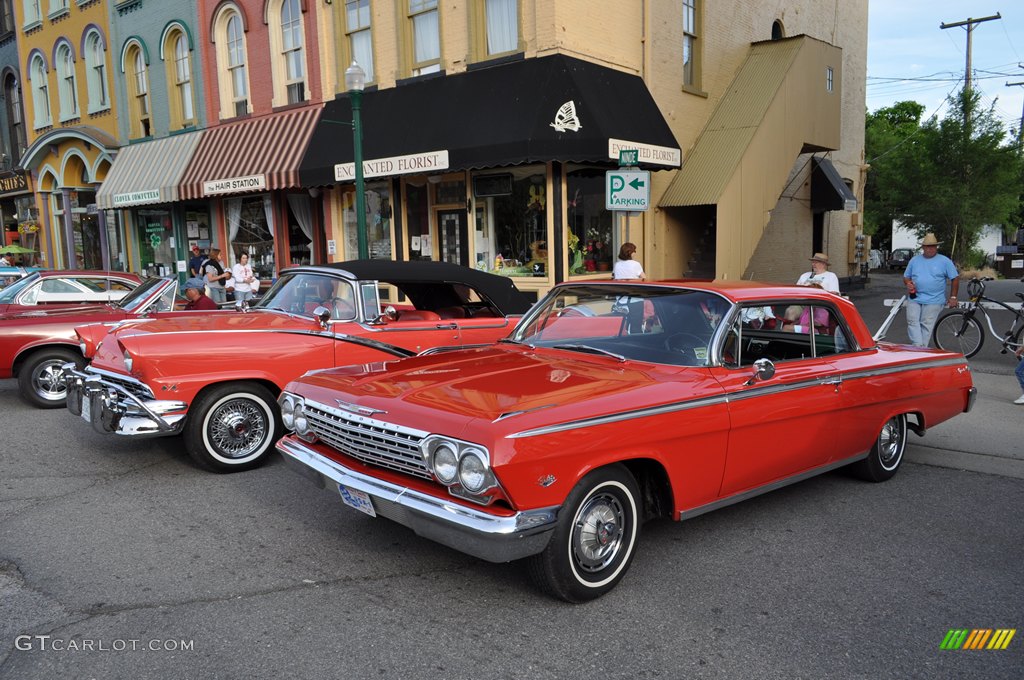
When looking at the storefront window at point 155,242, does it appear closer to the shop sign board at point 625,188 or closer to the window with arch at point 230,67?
the window with arch at point 230,67

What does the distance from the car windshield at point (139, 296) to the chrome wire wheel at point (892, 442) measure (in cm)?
768

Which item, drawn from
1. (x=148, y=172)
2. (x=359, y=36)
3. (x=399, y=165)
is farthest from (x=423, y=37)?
(x=148, y=172)

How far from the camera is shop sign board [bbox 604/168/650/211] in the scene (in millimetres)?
10153

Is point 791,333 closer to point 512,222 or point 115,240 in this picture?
point 512,222

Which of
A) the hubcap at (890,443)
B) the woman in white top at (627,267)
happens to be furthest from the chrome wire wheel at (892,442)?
the woman in white top at (627,267)

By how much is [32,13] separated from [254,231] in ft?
43.8

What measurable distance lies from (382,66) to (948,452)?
1247 cm

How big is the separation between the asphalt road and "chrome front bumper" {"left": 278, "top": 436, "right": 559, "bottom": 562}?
0.42 meters

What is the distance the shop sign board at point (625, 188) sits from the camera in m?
10.2

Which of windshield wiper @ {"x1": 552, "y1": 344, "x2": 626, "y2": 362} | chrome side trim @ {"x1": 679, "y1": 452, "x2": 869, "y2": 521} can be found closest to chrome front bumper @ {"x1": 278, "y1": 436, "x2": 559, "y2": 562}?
chrome side trim @ {"x1": 679, "y1": 452, "x2": 869, "y2": 521}

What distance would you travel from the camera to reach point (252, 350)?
5.94 meters

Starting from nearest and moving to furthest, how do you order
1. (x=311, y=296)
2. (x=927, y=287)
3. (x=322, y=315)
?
(x=322, y=315)
(x=311, y=296)
(x=927, y=287)

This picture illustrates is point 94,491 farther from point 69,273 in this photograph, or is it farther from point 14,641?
point 69,273

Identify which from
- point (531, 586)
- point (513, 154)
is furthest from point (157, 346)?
point (513, 154)
